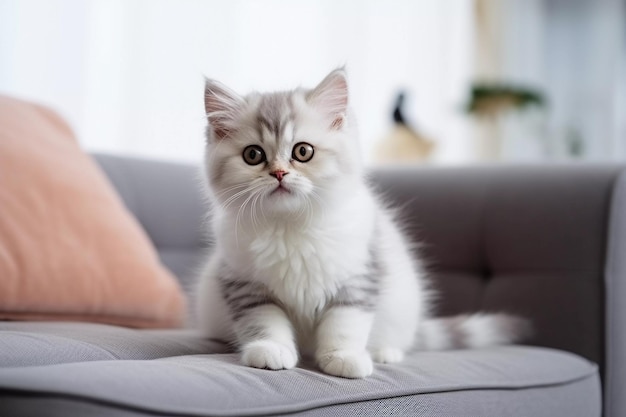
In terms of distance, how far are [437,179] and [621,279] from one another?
0.55 metres

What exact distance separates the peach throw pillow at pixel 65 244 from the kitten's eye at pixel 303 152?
62cm

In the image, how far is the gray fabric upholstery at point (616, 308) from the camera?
5.40ft

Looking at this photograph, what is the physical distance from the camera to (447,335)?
163 cm

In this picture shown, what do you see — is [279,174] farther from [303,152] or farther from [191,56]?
[191,56]

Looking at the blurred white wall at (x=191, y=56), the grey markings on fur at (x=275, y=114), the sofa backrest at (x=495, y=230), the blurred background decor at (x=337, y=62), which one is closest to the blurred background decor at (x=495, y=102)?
the blurred background decor at (x=337, y=62)

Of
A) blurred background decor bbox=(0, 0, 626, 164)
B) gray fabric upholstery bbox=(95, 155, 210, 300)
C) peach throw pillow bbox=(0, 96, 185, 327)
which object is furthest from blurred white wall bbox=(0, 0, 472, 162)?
peach throw pillow bbox=(0, 96, 185, 327)

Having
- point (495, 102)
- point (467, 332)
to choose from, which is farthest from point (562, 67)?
point (467, 332)

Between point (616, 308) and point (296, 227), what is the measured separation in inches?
31.5

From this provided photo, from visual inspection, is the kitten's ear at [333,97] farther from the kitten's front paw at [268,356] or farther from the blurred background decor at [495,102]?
the blurred background decor at [495,102]

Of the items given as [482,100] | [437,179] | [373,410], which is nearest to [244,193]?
[373,410]

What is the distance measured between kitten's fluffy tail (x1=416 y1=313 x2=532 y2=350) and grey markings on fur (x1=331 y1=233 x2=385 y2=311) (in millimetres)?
290

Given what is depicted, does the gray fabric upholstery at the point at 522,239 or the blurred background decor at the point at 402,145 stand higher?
the blurred background decor at the point at 402,145

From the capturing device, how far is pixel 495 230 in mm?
1862

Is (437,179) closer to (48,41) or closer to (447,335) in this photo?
(447,335)
